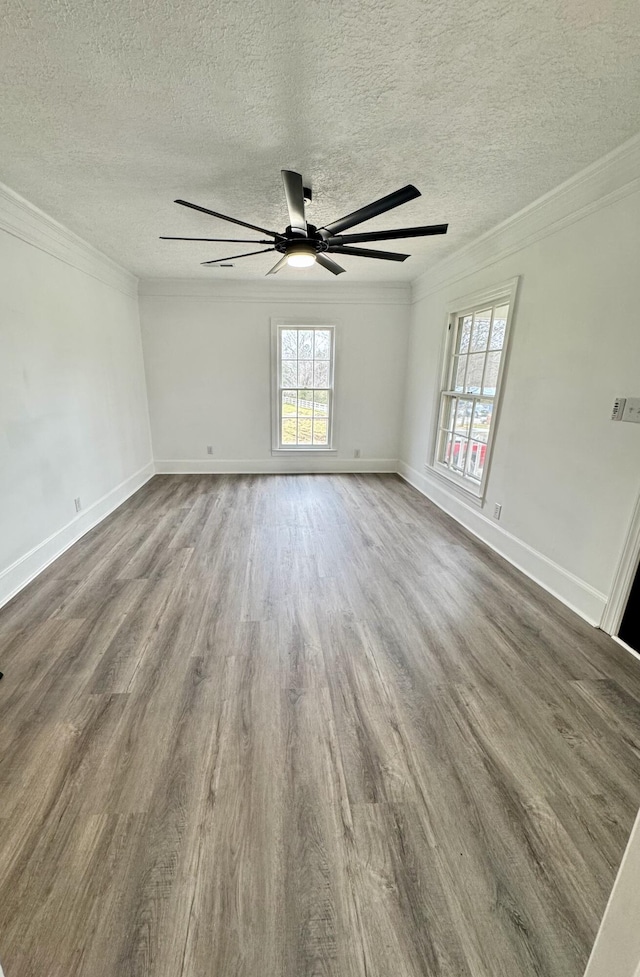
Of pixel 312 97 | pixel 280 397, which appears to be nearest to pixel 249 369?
pixel 280 397

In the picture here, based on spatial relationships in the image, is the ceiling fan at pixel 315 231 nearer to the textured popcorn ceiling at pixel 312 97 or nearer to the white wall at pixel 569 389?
the textured popcorn ceiling at pixel 312 97

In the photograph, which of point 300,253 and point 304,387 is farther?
point 304,387

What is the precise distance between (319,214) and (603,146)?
1772 millimetres

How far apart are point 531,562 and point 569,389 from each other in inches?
49.2

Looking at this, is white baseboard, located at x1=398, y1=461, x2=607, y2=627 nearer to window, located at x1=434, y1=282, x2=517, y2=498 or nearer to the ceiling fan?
window, located at x1=434, y1=282, x2=517, y2=498

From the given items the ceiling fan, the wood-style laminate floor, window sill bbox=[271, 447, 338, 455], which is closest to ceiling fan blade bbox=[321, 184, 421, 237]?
the ceiling fan

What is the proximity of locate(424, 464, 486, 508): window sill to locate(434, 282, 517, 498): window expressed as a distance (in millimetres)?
13

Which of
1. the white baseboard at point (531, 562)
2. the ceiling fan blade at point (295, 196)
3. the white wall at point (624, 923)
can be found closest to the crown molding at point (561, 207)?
the ceiling fan blade at point (295, 196)

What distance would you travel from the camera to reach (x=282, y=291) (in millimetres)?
4863

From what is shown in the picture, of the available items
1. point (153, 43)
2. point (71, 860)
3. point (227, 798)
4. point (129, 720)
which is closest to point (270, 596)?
point (129, 720)

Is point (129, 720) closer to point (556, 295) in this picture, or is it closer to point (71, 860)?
point (71, 860)

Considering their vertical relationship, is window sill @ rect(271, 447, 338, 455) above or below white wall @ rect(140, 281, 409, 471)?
below

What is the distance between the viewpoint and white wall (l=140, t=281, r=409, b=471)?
4.86 metres

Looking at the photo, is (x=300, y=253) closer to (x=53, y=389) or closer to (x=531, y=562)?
(x=53, y=389)
